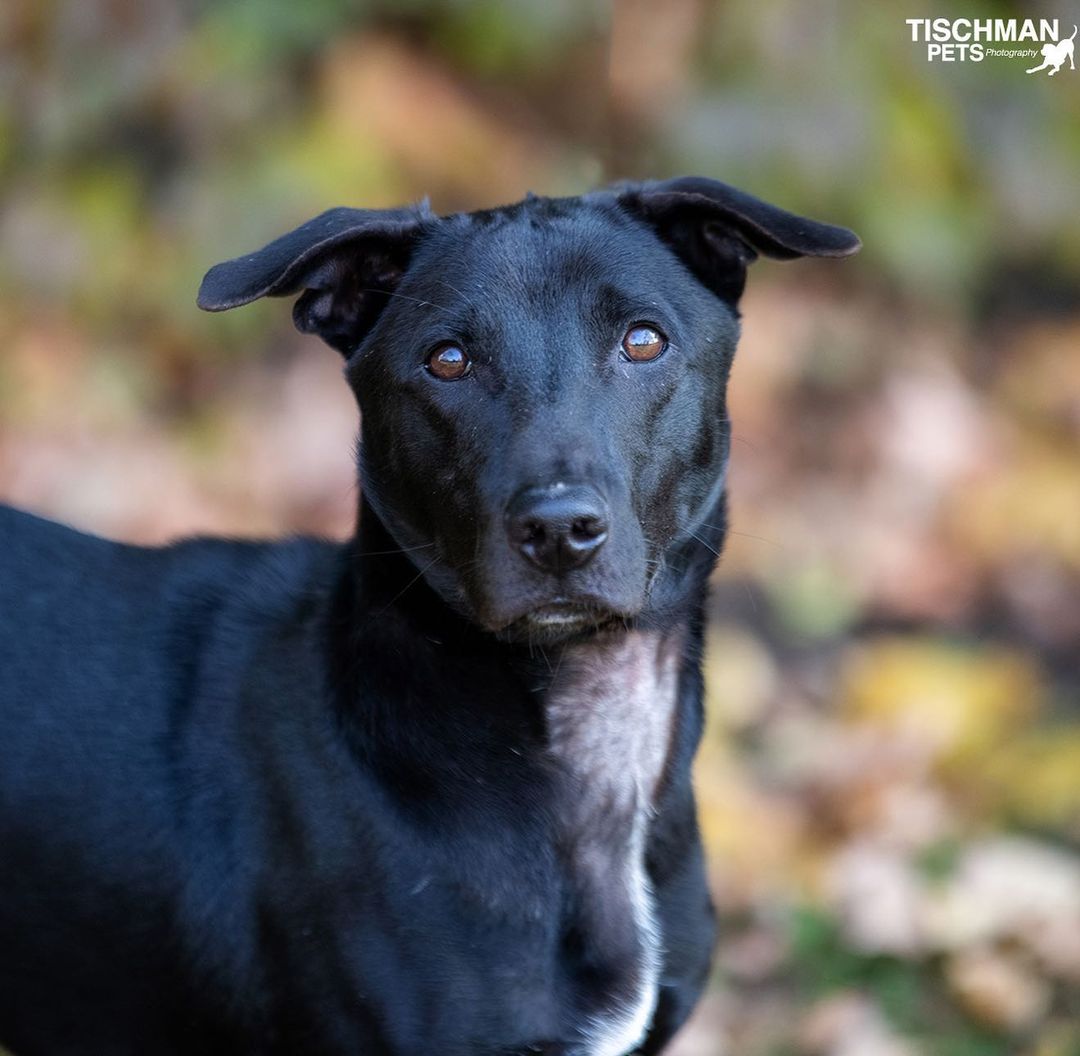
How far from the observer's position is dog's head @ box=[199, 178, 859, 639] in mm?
2691

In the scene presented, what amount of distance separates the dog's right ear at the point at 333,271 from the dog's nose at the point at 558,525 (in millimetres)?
630

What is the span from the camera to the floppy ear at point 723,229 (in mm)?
2887

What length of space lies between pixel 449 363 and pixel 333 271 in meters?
0.37

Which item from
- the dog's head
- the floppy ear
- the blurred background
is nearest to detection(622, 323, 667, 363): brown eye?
the dog's head

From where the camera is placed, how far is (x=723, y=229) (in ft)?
10.2

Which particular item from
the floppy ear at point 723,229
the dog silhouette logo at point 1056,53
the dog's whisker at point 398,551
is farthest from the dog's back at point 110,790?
the dog silhouette logo at point 1056,53

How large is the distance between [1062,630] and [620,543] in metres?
3.69

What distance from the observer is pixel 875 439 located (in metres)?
6.75

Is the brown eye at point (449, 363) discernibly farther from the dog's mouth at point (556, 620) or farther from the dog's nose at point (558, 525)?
the dog's mouth at point (556, 620)

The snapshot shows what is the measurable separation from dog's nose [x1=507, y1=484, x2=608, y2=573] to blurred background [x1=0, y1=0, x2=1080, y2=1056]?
2.87 m

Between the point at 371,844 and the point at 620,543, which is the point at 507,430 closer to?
the point at 620,543

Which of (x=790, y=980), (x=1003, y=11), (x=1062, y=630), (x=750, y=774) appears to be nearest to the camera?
(x=790, y=980)

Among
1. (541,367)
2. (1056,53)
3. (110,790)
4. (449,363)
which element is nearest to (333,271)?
(449,363)

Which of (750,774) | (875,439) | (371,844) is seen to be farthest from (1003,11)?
(371,844)
